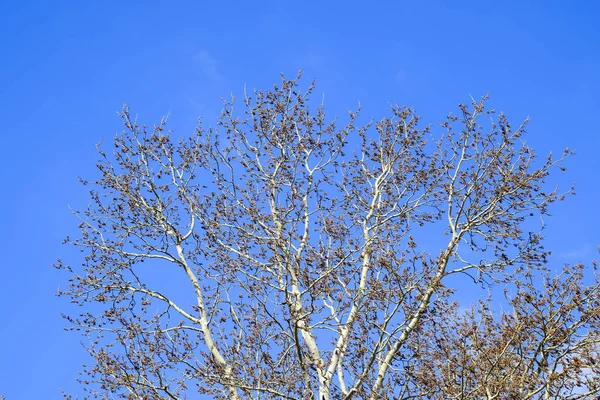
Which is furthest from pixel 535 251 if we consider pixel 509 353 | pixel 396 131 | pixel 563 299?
pixel 396 131

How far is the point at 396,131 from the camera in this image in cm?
1725

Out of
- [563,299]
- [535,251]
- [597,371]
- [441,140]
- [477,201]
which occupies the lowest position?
[597,371]

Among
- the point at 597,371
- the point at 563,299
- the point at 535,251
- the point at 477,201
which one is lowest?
the point at 597,371

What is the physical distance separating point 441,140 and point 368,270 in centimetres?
358

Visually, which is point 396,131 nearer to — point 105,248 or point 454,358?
point 454,358

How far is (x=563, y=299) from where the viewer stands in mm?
14164

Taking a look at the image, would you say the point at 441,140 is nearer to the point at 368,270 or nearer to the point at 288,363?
the point at 368,270

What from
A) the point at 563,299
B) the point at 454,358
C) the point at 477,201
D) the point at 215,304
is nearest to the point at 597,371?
the point at 563,299

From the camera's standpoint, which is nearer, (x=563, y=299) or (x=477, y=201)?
(x=563, y=299)

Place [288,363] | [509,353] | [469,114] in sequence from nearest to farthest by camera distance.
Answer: [509,353], [288,363], [469,114]

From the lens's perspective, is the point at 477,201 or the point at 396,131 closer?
the point at 477,201

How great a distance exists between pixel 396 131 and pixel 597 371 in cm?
667

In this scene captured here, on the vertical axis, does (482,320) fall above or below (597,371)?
above

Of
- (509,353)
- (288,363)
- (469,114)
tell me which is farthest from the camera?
(469,114)
